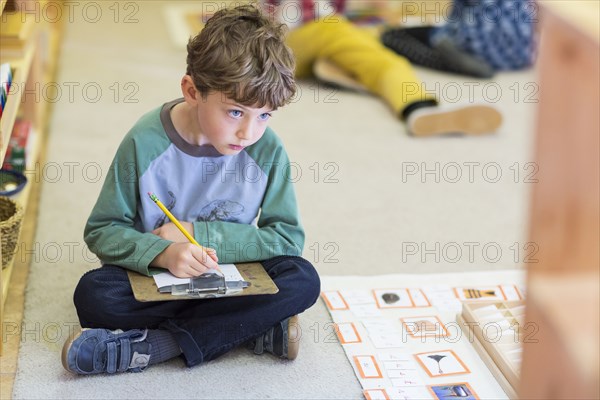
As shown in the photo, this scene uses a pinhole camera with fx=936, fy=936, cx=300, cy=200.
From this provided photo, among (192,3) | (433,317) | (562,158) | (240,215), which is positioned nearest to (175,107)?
(240,215)

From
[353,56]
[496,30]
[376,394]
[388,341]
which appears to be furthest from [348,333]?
[496,30]

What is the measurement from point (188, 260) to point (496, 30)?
1805 millimetres

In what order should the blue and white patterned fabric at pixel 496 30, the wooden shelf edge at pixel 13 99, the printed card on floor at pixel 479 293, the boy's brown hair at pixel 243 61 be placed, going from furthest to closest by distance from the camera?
the blue and white patterned fabric at pixel 496 30
the printed card on floor at pixel 479 293
the wooden shelf edge at pixel 13 99
the boy's brown hair at pixel 243 61

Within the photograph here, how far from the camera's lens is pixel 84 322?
148 centimetres

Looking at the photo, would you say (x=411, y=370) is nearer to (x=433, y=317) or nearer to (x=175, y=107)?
(x=433, y=317)

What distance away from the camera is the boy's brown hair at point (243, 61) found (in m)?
1.39

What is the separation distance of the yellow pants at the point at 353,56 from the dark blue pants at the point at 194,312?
1264 mm

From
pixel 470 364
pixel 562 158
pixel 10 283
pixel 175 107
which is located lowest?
pixel 470 364

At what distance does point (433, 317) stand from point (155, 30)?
2.03 m

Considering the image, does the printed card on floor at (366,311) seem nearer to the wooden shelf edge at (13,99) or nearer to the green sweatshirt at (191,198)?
the green sweatshirt at (191,198)

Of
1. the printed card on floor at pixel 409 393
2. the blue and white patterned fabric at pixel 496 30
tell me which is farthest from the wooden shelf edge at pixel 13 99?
the blue and white patterned fabric at pixel 496 30

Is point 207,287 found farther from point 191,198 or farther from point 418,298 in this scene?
point 418,298

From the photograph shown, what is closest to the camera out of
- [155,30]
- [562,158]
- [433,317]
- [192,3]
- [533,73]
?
[562,158]

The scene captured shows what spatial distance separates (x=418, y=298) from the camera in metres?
1.72
